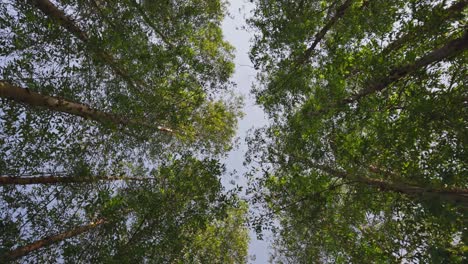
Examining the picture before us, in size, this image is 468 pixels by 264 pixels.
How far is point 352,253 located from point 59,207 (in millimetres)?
7514

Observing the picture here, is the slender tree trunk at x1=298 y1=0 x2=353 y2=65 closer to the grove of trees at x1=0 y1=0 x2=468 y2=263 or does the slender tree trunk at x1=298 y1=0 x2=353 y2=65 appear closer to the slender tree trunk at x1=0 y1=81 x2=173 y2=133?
the grove of trees at x1=0 y1=0 x2=468 y2=263

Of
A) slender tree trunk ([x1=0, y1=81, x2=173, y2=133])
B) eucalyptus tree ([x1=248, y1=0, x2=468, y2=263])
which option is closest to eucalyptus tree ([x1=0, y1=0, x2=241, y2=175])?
slender tree trunk ([x1=0, y1=81, x2=173, y2=133])

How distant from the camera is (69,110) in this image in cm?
823

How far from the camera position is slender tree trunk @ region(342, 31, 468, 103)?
6.12 m

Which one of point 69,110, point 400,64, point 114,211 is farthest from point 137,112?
point 400,64

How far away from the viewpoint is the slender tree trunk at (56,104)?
6.92 meters

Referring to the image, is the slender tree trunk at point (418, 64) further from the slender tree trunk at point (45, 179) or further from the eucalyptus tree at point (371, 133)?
the slender tree trunk at point (45, 179)

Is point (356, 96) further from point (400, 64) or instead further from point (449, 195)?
point (449, 195)

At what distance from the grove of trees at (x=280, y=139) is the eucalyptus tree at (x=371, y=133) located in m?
0.04

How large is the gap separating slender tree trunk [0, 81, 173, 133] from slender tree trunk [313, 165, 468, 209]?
235 inches

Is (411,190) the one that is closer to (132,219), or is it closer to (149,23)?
(132,219)

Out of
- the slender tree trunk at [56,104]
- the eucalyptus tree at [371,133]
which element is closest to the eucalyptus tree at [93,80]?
the slender tree trunk at [56,104]

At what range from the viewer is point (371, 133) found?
738cm

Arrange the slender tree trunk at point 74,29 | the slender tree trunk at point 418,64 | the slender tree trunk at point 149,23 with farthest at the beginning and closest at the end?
1. the slender tree trunk at point 149,23
2. the slender tree trunk at point 74,29
3. the slender tree trunk at point 418,64
